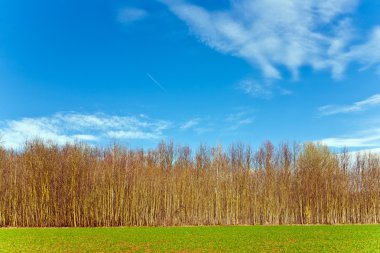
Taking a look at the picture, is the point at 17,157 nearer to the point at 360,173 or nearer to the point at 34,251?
the point at 34,251

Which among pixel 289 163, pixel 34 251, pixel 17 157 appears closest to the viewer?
pixel 34 251

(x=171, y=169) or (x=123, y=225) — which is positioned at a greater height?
(x=171, y=169)

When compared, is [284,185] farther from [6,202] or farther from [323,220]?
[6,202]

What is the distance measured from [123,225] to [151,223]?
239cm

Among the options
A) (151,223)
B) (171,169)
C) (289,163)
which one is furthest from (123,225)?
(289,163)

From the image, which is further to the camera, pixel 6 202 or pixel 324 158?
pixel 324 158

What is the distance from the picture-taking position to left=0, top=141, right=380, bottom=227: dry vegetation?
2906 cm

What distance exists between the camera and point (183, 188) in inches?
1271

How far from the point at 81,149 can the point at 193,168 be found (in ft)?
36.5

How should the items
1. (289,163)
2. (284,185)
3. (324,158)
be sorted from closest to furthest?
(284,185) < (289,163) < (324,158)

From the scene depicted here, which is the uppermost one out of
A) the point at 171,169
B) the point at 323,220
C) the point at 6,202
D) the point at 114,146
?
the point at 114,146

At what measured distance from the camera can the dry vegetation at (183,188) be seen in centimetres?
2906

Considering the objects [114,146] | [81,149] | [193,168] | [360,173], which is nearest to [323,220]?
[360,173]

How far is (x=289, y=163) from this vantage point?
126 feet
